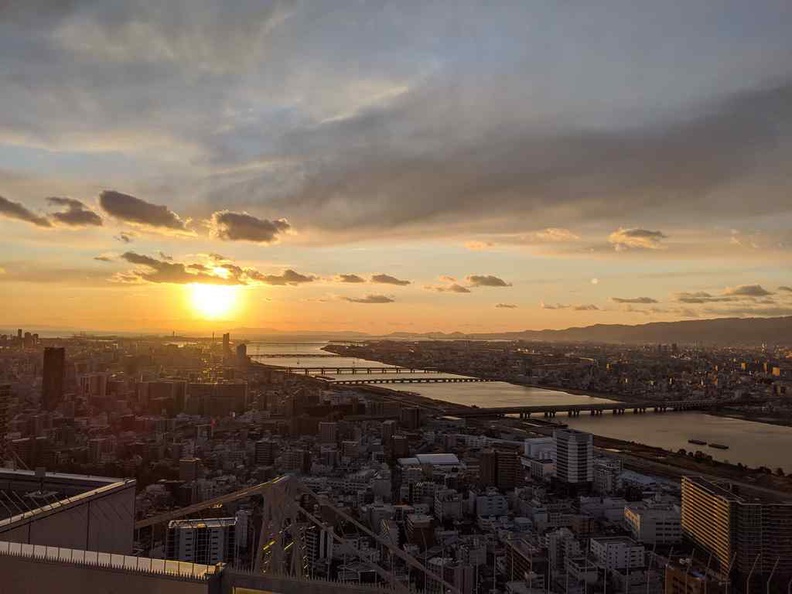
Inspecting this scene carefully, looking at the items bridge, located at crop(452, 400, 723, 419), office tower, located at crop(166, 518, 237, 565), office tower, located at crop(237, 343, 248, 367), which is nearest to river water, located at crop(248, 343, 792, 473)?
bridge, located at crop(452, 400, 723, 419)

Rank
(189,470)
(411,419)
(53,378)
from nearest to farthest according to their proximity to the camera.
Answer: (189,470), (411,419), (53,378)

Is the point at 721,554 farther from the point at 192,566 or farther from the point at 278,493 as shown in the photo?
the point at 192,566

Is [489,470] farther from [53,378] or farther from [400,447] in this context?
[53,378]

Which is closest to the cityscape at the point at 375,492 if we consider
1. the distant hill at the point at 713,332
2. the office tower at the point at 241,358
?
the office tower at the point at 241,358

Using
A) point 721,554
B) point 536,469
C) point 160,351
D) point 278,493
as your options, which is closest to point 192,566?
point 278,493

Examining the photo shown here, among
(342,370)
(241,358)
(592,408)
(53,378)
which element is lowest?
(592,408)

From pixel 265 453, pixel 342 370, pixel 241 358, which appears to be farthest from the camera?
pixel 342 370

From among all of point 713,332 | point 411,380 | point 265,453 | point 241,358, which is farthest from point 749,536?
point 713,332
